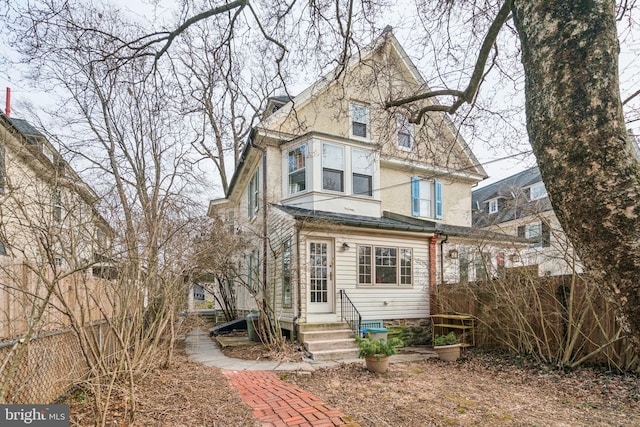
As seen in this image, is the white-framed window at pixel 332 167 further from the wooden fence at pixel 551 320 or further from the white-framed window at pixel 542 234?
the white-framed window at pixel 542 234

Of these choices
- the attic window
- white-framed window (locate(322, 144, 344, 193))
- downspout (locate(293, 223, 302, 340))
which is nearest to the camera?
the attic window

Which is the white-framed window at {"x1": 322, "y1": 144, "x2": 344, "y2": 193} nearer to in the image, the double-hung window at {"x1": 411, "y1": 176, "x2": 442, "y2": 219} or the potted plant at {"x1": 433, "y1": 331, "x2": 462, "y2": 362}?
the double-hung window at {"x1": 411, "y1": 176, "x2": 442, "y2": 219}

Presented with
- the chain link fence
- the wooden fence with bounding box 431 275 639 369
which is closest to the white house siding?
the wooden fence with bounding box 431 275 639 369

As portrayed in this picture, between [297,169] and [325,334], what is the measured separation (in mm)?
4926

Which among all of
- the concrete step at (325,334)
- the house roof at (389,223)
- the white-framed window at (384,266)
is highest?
the house roof at (389,223)

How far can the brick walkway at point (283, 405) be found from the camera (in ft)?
13.5

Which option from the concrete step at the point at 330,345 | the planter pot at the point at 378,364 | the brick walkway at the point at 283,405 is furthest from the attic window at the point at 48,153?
the concrete step at the point at 330,345

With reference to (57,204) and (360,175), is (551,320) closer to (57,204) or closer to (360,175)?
(360,175)

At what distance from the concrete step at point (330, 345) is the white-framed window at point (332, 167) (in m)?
4.37

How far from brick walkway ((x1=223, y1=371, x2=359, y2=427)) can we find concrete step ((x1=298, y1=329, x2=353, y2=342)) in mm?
2472

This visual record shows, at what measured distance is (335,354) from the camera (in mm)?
8195

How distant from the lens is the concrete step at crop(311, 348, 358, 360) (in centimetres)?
796

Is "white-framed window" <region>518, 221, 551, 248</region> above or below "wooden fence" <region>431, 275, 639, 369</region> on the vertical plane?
above

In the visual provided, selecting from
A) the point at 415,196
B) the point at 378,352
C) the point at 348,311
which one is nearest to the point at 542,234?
the point at 378,352
